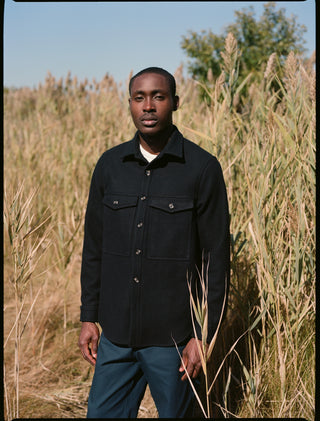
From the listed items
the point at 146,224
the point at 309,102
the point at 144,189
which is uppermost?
the point at 309,102

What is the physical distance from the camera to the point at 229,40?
6.95 feet

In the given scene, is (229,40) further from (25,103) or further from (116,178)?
(25,103)

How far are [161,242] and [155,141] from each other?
1.15 feet

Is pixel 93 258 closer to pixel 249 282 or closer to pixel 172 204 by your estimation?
pixel 172 204

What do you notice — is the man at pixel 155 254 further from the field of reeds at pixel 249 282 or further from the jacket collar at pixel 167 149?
the field of reeds at pixel 249 282

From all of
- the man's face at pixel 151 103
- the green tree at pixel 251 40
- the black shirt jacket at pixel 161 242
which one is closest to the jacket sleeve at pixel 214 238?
the black shirt jacket at pixel 161 242

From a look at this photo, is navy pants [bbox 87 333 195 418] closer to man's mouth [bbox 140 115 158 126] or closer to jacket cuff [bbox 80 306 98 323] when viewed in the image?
jacket cuff [bbox 80 306 98 323]

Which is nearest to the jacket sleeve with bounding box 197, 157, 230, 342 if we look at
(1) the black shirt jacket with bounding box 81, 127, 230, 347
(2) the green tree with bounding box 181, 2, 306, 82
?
(1) the black shirt jacket with bounding box 81, 127, 230, 347

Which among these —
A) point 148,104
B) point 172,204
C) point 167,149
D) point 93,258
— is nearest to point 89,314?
point 93,258

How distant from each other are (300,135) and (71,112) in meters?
3.46

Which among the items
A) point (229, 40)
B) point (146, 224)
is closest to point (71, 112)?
point (229, 40)

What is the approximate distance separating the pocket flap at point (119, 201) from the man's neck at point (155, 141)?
0.18 m

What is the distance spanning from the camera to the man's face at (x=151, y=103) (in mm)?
1374

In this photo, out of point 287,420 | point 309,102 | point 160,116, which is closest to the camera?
point 160,116
